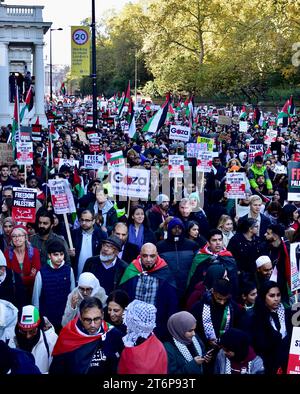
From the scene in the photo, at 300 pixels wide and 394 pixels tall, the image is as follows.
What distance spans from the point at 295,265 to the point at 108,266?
1.76m

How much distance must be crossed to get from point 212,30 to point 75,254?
177 feet

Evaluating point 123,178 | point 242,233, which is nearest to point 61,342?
point 242,233

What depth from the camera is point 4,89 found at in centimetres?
4097

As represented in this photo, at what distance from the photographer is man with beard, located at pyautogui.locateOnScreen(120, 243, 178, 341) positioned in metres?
6.91

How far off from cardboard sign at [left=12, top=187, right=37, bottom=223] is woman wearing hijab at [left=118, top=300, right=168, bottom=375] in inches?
171

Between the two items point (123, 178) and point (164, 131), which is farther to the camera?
point (164, 131)

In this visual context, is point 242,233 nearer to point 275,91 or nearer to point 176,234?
point 176,234

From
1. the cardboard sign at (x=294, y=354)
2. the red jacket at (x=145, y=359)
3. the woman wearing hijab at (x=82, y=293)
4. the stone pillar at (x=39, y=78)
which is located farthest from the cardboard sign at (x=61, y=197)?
the stone pillar at (x=39, y=78)

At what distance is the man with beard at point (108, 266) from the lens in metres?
7.54

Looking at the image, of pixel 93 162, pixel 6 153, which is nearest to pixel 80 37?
pixel 6 153

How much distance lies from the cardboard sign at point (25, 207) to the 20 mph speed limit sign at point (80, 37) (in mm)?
16921

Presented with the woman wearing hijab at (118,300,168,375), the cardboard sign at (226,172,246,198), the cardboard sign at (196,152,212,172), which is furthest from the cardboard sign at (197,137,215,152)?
the woman wearing hijab at (118,300,168,375)

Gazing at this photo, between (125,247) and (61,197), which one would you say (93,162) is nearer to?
(61,197)

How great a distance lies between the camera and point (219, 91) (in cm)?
5838
